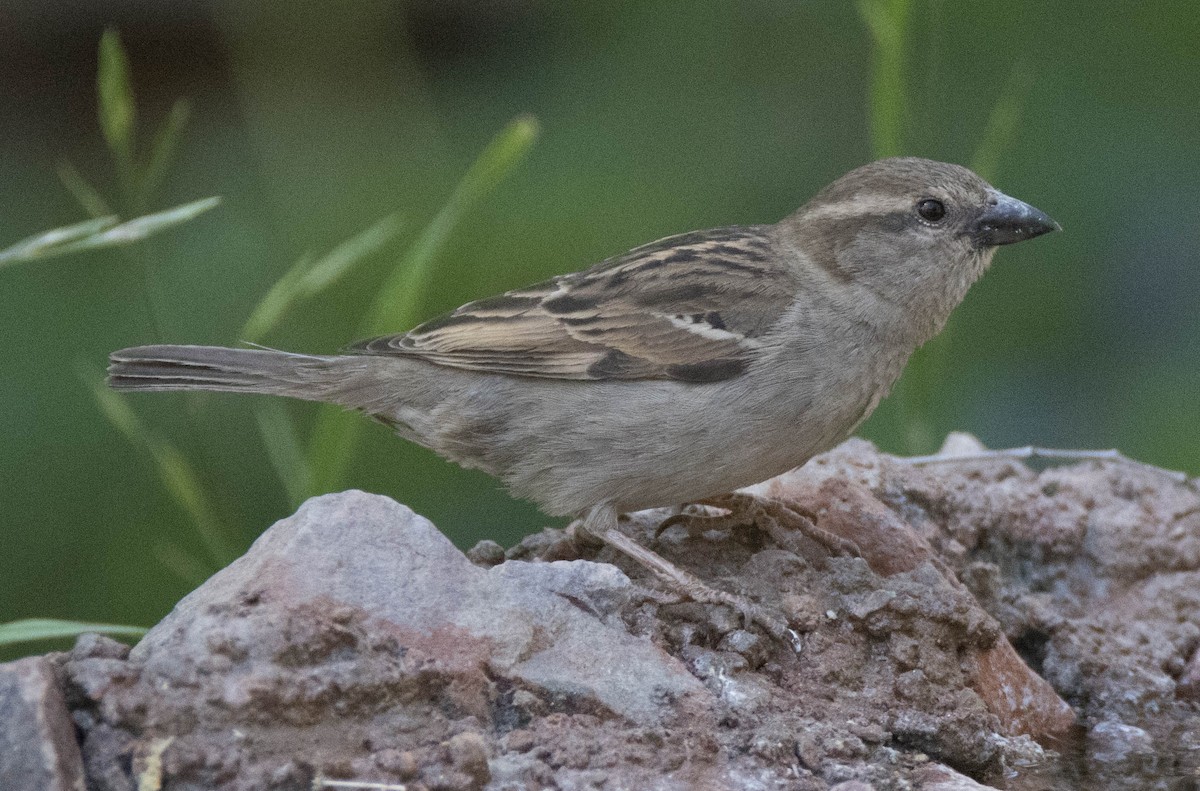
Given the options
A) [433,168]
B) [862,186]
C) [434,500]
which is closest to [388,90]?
[433,168]

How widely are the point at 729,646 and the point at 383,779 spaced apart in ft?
2.87

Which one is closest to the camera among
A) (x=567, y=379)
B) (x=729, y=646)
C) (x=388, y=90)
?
(x=729, y=646)

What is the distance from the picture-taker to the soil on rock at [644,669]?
7.93ft

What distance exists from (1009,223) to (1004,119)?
2.57 feet

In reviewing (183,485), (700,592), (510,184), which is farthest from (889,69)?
(183,485)

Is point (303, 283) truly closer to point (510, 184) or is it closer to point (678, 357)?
point (678, 357)

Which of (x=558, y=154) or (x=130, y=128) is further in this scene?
(x=558, y=154)

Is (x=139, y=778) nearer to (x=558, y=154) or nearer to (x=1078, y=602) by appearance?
(x=1078, y=602)

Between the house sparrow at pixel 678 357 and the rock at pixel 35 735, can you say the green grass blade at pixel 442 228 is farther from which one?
the rock at pixel 35 735

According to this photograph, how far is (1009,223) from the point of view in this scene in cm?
389

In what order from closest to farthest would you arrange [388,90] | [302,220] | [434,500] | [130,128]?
[130,128]
[434,500]
[302,220]
[388,90]

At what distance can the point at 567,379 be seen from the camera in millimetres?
3781

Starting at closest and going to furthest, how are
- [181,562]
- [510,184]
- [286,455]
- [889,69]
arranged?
[286,455] < [889,69] < [181,562] < [510,184]

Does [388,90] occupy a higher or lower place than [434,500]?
higher
